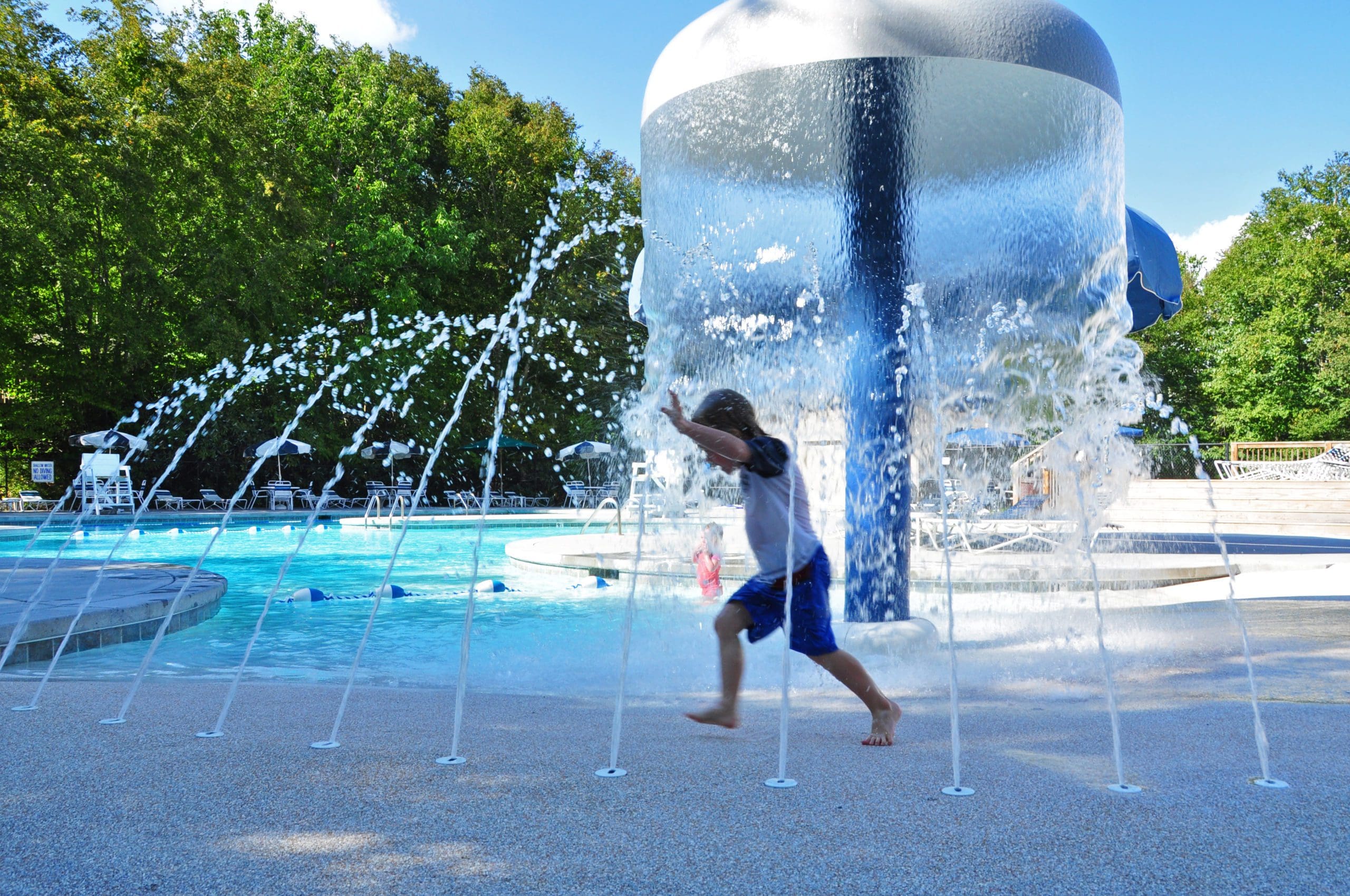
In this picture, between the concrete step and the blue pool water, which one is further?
the concrete step

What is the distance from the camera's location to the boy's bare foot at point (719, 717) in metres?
3.84

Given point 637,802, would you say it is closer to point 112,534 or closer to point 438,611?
point 438,611

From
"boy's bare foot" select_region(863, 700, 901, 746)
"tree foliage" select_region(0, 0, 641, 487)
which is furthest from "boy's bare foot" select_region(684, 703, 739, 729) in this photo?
"tree foliage" select_region(0, 0, 641, 487)

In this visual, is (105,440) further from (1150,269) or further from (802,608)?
(802,608)

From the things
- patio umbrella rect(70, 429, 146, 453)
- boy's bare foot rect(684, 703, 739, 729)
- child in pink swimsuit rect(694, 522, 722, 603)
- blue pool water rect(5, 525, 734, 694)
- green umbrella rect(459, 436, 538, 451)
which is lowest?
blue pool water rect(5, 525, 734, 694)

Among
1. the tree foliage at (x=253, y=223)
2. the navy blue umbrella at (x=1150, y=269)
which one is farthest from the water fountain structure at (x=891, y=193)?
the tree foliage at (x=253, y=223)

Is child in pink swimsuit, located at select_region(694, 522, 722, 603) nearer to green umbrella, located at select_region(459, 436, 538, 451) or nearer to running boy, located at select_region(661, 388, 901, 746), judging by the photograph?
running boy, located at select_region(661, 388, 901, 746)

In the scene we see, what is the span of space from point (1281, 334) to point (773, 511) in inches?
1592

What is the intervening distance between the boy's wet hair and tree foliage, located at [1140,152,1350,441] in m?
38.5

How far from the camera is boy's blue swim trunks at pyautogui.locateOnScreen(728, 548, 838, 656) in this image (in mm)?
3729

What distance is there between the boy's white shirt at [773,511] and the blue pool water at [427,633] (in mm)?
1919

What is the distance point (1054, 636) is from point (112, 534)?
60.4 ft

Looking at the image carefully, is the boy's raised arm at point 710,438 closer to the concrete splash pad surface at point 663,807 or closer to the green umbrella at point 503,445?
the concrete splash pad surface at point 663,807

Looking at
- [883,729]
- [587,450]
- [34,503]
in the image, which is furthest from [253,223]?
[883,729]
